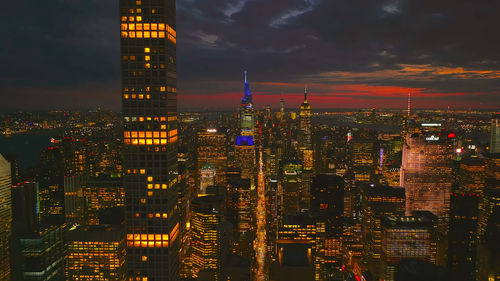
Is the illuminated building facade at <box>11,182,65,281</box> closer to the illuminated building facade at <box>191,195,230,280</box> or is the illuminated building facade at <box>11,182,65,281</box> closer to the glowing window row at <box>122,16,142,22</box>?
the illuminated building facade at <box>191,195,230,280</box>

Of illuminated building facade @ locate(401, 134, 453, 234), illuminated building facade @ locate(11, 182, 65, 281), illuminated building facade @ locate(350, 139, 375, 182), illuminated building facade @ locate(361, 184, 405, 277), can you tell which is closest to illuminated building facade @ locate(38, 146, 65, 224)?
illuminated building facade @ locate(11, 182, 65, 281)

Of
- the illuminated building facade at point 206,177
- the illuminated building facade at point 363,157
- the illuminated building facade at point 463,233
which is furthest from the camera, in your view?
the illuminated building facade at point 363,157

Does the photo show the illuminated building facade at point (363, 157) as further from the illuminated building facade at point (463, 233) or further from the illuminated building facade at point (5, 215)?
the illuminated building facade at point (5, 215)

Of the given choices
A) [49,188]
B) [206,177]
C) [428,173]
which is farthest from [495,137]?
[49,188]

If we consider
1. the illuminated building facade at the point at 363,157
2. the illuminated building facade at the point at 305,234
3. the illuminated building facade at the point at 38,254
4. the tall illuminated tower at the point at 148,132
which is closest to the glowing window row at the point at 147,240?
the tall illuminated tower at the point at 148,132

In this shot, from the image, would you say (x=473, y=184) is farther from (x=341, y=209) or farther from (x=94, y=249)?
(x=94, y=249)

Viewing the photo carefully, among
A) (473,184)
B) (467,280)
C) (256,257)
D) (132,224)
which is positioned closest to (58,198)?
(256,257)

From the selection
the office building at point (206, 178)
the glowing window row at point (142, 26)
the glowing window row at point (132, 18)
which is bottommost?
the office building at point (206, 178)
